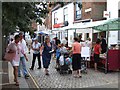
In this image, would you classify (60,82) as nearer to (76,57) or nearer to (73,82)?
(73,82)

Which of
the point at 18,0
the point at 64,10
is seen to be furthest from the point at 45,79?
the point at 64,10

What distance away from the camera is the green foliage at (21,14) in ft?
28.2

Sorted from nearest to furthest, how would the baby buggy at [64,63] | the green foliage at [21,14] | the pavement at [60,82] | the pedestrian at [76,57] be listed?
1. the green foliage at [21,14]
2. the pavement at [60,82]
3. the pedestrian at [76,57]
4. the baby buggy at [64,63]

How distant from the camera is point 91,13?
29125 mm

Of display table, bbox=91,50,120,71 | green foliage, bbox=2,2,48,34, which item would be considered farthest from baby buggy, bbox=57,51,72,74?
green foliage, bbox=2,2,48,34

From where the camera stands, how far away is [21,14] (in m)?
9.09

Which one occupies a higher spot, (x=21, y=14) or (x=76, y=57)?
(x=21, y=14)

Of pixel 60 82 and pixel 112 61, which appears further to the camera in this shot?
pixel 112 61

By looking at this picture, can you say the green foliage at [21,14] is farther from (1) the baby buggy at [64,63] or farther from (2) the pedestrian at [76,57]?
(1) the baby buggy at [64,63]

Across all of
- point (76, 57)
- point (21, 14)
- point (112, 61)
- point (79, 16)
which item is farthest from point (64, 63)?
point (79, 16)

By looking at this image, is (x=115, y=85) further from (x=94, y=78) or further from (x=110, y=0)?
(x=110, y=0)

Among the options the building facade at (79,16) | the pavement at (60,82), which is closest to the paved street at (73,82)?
the pavement at (60,82)

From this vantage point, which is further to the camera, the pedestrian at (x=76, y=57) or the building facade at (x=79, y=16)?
the building facade at (x=79, y=16)

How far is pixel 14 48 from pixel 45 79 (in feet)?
7.90
